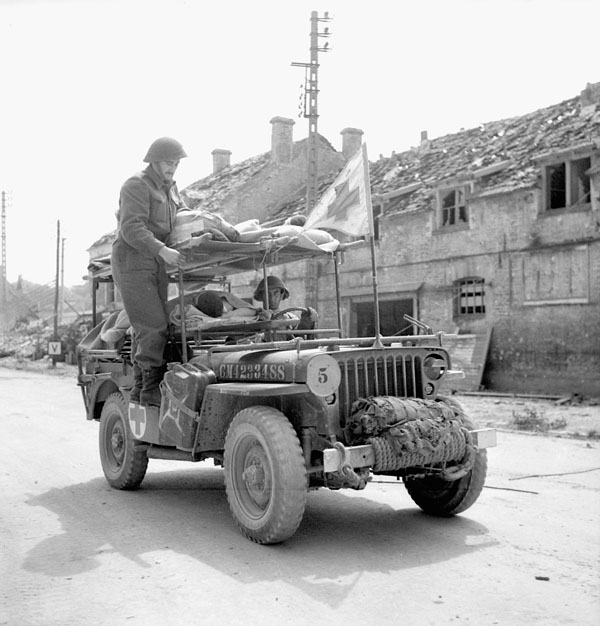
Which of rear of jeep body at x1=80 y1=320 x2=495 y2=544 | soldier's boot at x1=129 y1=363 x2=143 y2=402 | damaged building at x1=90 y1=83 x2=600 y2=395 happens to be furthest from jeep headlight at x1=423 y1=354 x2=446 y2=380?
damaged building at x1=90 y1=83 x2=600 y2=395

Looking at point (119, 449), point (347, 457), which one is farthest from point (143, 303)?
point (347, 457)

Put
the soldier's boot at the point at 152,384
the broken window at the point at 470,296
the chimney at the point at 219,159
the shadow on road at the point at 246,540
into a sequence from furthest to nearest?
the chimney at the point at 219,159 → the broken window at the point at 470,296 → the soldier's boot at the point at 152,384 → the shadow on road at the point at 246,540

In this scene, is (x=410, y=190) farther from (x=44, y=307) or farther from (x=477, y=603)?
(x=44, y=307)

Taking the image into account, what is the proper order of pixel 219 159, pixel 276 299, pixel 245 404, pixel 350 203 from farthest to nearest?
pixel 219 159
pixel 276 299
pixel 350 203
pixel 245 404

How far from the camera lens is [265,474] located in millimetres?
4984

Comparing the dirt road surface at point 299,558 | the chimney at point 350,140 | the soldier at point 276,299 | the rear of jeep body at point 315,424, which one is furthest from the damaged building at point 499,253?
the rear of jeep body at point 315,424

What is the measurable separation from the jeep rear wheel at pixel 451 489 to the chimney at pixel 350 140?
2784cm

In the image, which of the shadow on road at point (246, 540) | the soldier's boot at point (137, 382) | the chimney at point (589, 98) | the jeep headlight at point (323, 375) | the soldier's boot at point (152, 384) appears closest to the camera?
the shadow on road at point (246, 540)

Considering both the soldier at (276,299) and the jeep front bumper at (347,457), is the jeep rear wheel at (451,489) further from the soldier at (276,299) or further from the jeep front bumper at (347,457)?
the soldier at (276,299)

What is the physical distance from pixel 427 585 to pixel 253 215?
28.5 m

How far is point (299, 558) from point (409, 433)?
1.09 m

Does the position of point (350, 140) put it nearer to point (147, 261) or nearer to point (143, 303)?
point (147, 261)

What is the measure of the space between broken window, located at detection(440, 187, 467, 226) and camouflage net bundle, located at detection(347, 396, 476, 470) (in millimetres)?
15663

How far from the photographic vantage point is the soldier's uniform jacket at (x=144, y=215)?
20.1ft
